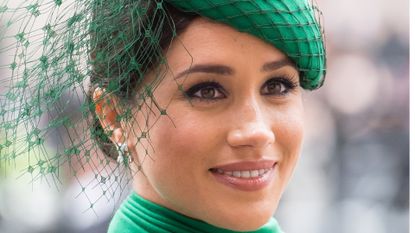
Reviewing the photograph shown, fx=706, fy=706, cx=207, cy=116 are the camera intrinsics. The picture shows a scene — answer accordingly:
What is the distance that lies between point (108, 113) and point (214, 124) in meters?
0.26

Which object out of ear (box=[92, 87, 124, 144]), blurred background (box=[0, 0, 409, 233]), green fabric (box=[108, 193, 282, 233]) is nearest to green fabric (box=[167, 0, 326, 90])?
ear (box=[92, 87, 124, 144])

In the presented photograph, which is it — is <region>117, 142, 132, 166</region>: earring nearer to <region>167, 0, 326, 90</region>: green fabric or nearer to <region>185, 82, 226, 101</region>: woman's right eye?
<region>185, 82, 226, 101</region>: woman's right eye

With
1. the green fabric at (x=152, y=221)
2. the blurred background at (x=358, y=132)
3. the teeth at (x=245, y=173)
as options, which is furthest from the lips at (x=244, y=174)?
the blurred background at (x=358, y=132)

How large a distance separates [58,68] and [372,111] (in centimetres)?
228

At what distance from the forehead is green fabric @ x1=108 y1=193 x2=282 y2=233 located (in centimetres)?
33

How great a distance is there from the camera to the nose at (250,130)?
1384 mm

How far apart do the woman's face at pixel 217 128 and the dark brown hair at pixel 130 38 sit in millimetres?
26

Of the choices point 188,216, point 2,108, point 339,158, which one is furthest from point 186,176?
point 339,158

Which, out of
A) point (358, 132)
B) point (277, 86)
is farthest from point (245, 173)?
point (358, 132)

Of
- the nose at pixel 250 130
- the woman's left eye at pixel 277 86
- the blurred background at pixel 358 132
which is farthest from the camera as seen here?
the blurred background at pixel 358 132

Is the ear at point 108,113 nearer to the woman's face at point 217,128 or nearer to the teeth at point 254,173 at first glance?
the woman's face at point 217,128

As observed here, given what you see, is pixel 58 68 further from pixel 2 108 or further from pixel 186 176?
pixel 186 176

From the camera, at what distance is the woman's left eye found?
1494mm

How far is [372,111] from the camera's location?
11.3 feet
